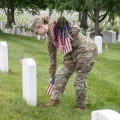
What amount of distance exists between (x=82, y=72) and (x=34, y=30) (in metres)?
0.99

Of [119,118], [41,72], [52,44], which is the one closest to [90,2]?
[41,72]

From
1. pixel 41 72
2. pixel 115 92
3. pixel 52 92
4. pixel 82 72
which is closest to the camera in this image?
pixel 82 72

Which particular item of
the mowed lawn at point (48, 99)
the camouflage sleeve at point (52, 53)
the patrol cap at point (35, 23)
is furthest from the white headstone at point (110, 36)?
the patrol cap at point (35, 23)

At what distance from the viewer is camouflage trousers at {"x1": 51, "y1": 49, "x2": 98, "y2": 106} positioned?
161 inches

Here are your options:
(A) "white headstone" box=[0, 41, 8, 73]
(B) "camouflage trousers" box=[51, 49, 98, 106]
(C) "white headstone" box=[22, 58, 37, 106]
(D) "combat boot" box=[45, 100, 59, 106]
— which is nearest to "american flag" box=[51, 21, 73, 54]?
(B) "camouflage trousers" box=[51, 49, 98, 106]

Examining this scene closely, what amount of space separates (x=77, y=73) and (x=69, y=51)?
17.6 inches

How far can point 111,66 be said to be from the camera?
932 centimetres

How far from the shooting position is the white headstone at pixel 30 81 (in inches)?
165

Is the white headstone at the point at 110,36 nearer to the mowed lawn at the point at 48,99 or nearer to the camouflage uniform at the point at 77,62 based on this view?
the mowed lawn at the point at 48,99

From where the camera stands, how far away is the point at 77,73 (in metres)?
4.12

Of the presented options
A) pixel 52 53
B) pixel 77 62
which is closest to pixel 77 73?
pixel 77 62

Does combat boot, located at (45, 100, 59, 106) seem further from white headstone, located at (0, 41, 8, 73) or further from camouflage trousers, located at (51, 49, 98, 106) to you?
white headstone, located at (0, 41, 8, 73)

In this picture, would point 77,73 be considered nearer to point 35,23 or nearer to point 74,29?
point 74,29

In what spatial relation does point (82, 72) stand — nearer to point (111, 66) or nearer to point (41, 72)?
point (41, 72)
